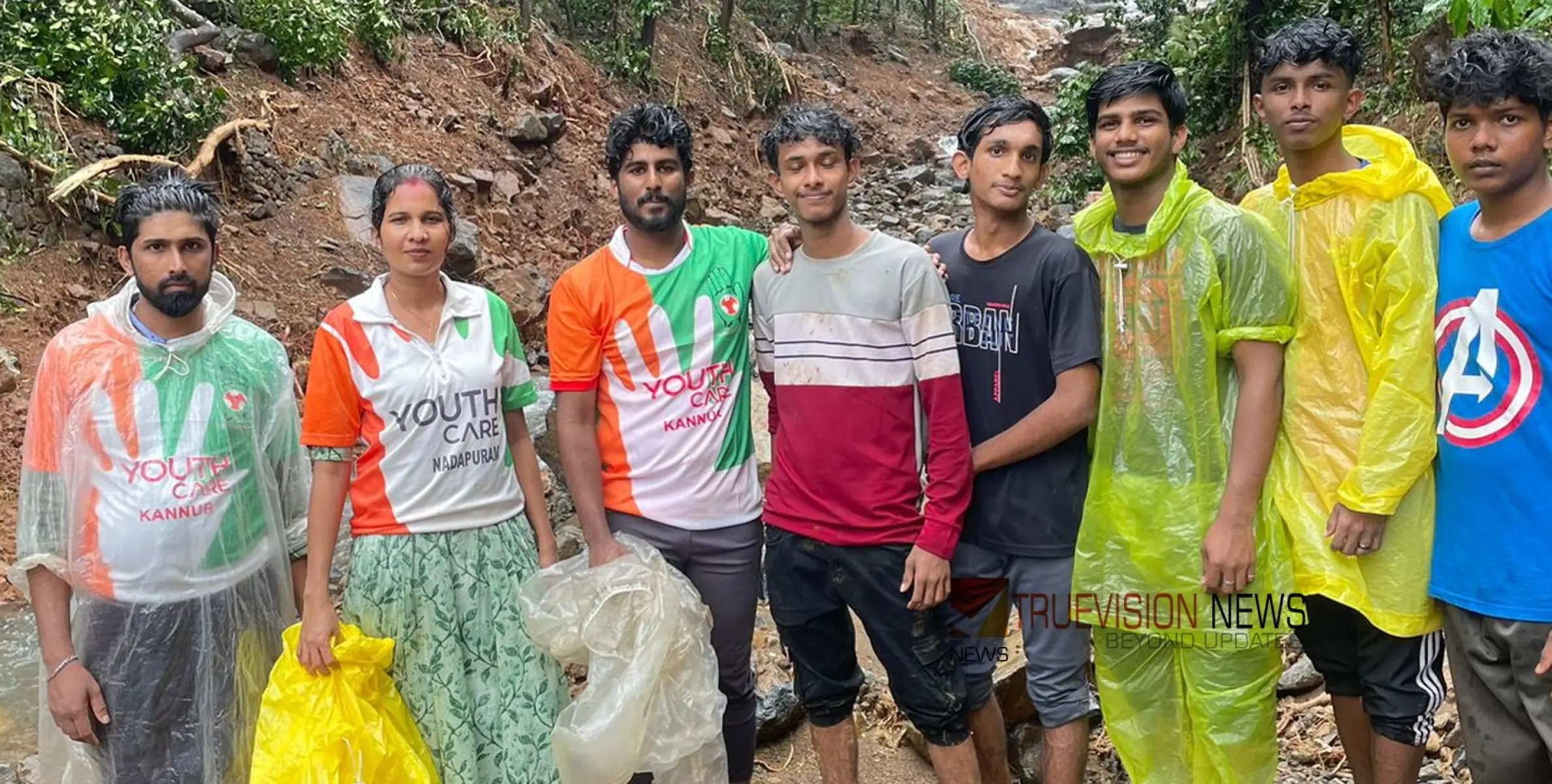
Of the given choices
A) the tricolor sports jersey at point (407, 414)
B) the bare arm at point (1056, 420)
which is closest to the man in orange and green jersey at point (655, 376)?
the tricolor sports jersey at point (407, 414)

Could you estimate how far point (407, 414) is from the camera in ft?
8.27

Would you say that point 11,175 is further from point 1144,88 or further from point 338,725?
point 1144,88

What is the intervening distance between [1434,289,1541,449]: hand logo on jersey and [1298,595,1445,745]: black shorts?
0.48 metres

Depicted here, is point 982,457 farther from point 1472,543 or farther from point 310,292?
point 310,292

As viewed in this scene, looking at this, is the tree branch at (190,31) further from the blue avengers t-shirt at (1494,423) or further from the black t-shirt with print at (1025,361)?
the blue avengers t-shirt at (1494,423)

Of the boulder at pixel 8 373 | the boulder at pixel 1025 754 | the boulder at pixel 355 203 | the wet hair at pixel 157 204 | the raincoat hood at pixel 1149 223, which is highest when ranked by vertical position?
the boulder at pixel 355 203

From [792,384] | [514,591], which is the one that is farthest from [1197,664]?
[514,591]

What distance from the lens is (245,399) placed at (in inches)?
101

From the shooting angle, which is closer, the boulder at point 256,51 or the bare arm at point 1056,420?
the bare arm at point 1056,420

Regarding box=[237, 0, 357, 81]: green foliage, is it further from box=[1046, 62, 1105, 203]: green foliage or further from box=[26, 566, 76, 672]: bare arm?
box=[26, 566, 76, 672]: bare arm

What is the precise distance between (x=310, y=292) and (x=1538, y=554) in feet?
23.0

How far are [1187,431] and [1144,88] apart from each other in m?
0.77

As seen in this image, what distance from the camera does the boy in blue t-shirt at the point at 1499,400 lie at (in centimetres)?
210

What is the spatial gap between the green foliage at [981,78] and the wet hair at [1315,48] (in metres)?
17.4
